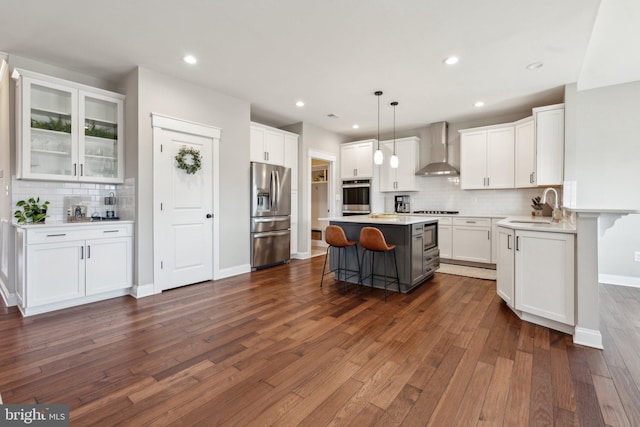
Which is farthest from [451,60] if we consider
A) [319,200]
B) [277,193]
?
[319,200]

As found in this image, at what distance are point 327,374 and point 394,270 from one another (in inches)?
80.7

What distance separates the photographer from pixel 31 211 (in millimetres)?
3227

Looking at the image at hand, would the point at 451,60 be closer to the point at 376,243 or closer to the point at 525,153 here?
the point at 376,243

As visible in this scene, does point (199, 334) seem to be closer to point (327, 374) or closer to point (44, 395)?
point (44, 395)

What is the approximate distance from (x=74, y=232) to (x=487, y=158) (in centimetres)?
607

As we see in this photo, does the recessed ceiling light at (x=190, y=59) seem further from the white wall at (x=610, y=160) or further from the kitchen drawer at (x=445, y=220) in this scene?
the white wall at (x=610, y=160)

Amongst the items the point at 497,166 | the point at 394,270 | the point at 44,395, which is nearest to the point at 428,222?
the point at 394,270

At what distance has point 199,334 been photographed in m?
2.53

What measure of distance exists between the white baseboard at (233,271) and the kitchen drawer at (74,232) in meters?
1.30

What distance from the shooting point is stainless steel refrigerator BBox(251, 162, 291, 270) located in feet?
15.8

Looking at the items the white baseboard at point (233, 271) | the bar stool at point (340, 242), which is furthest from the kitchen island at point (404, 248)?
the white baseboard at point (233, 271)

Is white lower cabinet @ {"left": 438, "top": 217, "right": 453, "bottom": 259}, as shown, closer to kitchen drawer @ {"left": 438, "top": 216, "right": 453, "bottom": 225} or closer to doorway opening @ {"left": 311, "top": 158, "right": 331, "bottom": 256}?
kitchen drawer @ {"left": 438, "top": 216, "right": 453, "bottom": 225}

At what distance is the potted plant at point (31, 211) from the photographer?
3105 millimetres

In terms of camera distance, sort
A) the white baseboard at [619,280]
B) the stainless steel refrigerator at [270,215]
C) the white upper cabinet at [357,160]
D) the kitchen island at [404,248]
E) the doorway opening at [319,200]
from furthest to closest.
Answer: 1. the doorway opening at [319,200]
2. the white upper cabinet at [357,160]
3. the stainless steel refrigerator at [270,215]
4. the white baseboard at [619,280]
5. the kitchen island at [404,248]
